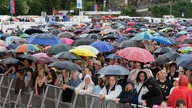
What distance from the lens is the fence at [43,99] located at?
9.03 metres

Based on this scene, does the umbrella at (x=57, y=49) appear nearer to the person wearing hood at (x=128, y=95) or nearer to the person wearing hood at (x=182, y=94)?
the person wearing hood at (x=128, y=95)

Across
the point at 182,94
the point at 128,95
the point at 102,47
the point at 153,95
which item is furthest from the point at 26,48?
the point at 182,94

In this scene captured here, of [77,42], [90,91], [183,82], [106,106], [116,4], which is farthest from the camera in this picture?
[116,4]

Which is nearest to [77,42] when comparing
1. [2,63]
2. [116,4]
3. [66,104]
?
[2,63]

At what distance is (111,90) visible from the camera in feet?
29.1

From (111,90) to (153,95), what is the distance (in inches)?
33.7

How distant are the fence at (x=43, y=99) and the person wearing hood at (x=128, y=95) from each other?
11cm

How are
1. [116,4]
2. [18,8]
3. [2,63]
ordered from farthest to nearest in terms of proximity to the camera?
[116,4]
[18,8]
[2,63]

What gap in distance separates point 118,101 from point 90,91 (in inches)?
43.0

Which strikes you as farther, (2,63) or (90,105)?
(2,63)

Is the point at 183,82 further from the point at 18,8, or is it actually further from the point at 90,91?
the point at 18,8

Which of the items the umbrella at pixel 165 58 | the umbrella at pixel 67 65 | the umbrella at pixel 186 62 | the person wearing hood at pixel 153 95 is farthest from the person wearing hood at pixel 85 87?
the umbrella at pixel 165 58

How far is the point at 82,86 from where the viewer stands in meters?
9.55

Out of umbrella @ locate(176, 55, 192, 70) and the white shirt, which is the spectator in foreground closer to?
the white shirt
